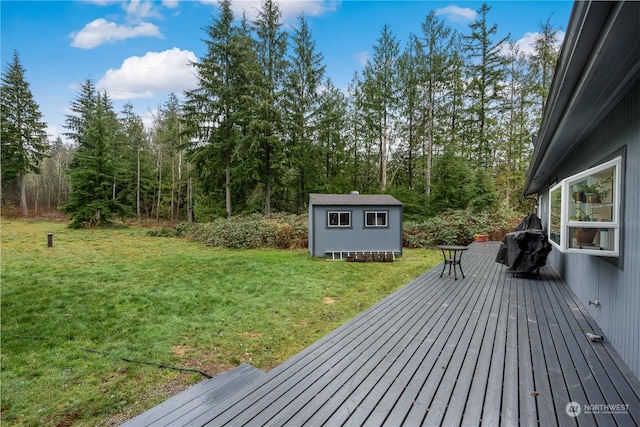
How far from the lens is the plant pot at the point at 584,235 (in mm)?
2688

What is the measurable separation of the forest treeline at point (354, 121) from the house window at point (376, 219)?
483cm

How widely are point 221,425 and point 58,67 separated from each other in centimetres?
956

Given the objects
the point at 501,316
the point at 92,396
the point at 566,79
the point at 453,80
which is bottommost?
the point at 92,396

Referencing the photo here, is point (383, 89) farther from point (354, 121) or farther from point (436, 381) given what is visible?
point (436, 381)

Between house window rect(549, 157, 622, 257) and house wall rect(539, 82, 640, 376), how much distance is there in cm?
8

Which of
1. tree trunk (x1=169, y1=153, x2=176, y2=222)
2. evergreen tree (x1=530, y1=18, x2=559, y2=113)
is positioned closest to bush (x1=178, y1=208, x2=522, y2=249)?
evergreen tree (x1=530, y1=18, x2=559, y2=113)

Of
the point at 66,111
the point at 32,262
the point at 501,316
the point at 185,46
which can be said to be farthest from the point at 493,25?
the point at 66,111

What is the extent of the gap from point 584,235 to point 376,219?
7404mm

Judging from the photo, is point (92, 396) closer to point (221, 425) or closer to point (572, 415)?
point (221, 425)

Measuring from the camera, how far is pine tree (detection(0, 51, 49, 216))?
796 inches

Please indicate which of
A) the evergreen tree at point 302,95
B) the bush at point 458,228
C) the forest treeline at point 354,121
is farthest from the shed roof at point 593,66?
the evergreen tree at point 302,95

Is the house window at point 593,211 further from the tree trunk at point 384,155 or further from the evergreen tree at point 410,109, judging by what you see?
the evergreen tree at point 410,109

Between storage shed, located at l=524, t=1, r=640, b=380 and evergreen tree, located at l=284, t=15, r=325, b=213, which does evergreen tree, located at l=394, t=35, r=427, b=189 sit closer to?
evergreen tree, located at l=284, t=15, r=325, b=213

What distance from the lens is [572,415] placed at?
1692 mm
